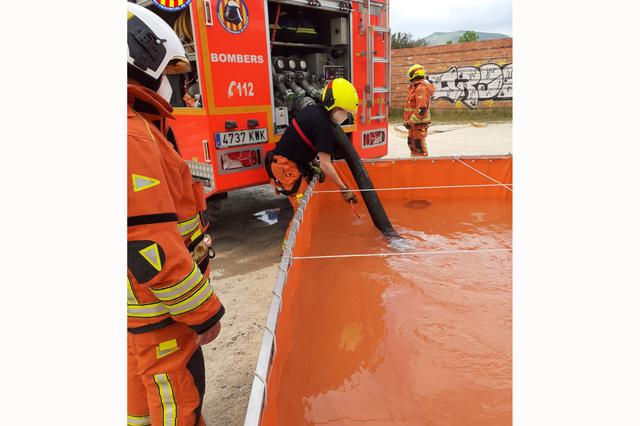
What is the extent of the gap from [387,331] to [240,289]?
152 centimetres

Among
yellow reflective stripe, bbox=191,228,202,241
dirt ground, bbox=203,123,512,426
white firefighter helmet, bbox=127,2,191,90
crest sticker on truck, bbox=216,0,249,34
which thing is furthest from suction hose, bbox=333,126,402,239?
white firefighter helmet, bbox=127,2,191,90

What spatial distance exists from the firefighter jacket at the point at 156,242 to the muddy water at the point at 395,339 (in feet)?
1.35

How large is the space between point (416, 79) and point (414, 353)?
18.7 ft

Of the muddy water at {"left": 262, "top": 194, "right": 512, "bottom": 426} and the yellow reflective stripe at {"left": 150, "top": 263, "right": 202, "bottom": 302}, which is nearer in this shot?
the yellow reflective stripe at {"left": 150, "top": 263, "right": 202, "bottom": 302}

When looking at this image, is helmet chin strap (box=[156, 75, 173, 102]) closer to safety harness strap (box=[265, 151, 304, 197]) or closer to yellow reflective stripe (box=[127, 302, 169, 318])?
yellow reflective stripe (box=[127, 302, 169, 318])

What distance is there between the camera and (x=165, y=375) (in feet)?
4.79

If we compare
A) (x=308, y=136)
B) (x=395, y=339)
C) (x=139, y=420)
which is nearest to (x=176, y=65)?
(x=139, y=420)

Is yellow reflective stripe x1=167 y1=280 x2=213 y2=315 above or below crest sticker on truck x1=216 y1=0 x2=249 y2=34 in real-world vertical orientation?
below

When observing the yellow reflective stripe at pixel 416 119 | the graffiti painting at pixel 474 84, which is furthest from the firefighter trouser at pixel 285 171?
the graffiti painting at pixel 474 84

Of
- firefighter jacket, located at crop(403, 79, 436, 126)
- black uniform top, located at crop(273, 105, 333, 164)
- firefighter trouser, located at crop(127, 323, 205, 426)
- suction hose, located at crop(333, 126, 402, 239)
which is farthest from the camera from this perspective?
firefighter jacket, located at crop(403, 79, 436, 126)

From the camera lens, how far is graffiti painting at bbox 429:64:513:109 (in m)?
18.9

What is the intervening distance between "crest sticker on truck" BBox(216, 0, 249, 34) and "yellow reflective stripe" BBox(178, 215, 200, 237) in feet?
8.86

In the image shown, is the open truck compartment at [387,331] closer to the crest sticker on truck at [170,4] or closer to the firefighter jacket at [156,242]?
the firefighter jacket at [156,242]

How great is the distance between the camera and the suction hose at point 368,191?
3.97m
